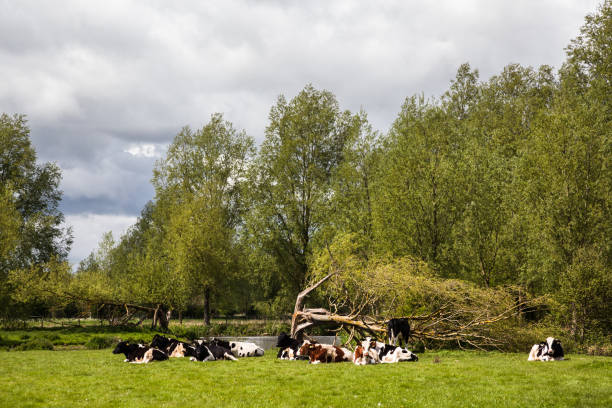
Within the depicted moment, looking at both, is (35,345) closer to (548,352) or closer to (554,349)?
(548,352)

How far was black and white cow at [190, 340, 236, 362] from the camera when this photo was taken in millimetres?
17219

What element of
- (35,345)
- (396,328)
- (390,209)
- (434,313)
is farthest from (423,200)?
(35,345)

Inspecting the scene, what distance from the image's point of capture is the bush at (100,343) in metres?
25.5

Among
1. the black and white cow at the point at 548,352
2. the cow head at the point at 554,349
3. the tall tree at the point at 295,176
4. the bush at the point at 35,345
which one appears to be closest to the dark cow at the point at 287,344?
the black and white cow at the point at 548,352

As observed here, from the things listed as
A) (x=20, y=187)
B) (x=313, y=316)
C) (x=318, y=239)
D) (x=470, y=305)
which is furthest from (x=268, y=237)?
(x=20, y=187)

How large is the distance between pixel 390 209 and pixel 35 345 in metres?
21.5

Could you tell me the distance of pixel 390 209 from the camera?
27953 millimetres

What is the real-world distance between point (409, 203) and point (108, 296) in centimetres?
2288

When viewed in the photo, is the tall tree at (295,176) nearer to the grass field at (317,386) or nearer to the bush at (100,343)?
the bush at (100,343)

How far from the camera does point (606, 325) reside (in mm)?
20969

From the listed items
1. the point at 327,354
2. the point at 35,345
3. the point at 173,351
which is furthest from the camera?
the point at 35,345

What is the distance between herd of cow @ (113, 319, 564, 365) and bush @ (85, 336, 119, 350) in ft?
28.8

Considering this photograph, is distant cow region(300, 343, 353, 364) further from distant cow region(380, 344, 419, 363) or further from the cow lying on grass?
distant cow region(380, 344, 419, 363)

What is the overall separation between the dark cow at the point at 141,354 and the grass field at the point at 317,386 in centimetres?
225
